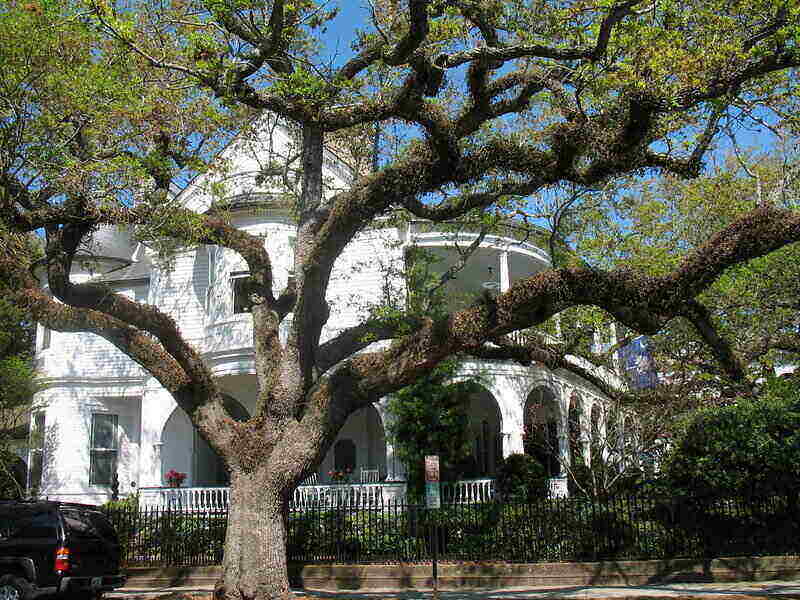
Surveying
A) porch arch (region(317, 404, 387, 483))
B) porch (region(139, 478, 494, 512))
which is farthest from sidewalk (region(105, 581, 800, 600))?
porch arch (region(317, 404, 387, 483))

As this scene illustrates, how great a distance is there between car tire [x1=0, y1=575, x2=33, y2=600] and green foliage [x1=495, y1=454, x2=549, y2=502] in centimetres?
1206

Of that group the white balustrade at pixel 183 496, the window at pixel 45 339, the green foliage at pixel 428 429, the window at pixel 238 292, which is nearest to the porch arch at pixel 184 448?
the white balustrade at pixel 183 496

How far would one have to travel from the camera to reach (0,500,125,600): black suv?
41.2 feet

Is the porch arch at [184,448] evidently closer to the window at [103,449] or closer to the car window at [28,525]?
the window at [103,449]

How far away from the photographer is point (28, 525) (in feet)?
42.7

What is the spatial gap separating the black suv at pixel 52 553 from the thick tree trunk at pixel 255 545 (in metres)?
2.10

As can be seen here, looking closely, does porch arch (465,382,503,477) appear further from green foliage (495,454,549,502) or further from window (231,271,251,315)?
window (231,271,251,315)

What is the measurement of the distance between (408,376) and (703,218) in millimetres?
13850

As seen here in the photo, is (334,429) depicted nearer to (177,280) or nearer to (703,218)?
(177,280)

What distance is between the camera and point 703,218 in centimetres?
2342

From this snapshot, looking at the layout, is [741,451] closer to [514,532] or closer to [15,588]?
[514,532]

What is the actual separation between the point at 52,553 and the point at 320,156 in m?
7.98

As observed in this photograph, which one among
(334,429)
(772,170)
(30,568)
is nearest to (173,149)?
(334,429)

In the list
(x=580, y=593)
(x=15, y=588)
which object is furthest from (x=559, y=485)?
(x=15, y=588)
